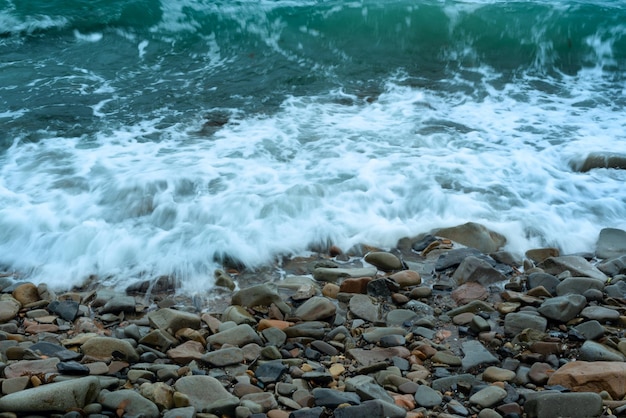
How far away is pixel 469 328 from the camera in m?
3.28

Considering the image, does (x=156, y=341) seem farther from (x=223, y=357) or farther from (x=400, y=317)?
(x=400, y=317)

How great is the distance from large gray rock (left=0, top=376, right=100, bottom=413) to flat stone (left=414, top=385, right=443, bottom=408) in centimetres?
131

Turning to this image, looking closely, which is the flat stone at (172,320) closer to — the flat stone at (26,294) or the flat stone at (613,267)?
the flat stone at (26,294)

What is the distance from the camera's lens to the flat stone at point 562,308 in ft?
10.6

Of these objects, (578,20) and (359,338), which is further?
(578,20)

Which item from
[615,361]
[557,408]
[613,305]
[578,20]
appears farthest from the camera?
[578,20]

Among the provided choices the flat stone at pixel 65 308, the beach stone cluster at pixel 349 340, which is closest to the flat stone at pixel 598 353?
the beach stone cluster at pixel 349 340

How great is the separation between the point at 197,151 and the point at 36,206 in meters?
1.62

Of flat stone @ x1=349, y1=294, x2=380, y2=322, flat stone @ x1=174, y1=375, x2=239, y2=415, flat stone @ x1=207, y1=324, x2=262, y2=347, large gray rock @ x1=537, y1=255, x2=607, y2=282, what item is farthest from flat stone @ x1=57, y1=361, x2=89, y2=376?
large gray rock @ x1=537, y1=255, x2=607, y2=282

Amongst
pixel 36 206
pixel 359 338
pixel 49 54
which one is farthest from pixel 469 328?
pixel 49 54

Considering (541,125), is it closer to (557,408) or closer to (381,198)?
(381,198)

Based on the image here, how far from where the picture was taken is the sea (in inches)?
178

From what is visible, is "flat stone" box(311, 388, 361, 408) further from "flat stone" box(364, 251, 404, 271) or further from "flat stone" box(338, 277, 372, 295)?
"flat stone" box(364, 251, 404, 271)

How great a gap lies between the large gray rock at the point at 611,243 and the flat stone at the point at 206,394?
2921 mm
